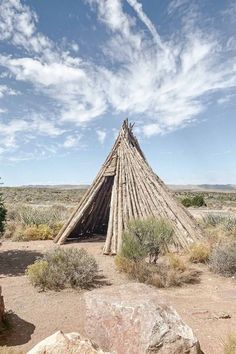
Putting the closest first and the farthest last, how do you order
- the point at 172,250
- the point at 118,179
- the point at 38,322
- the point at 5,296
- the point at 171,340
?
1. the point at 171,340
2. the point at 38,322
3. the point at 5,296
4. the point at 172,250
5. the point at 118,179

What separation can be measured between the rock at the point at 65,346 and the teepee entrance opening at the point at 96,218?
935 cm

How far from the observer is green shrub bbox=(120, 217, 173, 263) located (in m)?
8.41

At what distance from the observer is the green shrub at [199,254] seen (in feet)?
30.1

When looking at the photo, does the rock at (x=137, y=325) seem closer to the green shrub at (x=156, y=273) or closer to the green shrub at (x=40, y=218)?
the green shrub at (x=156, y=273)

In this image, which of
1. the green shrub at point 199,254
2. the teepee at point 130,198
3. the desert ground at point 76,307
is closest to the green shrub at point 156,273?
the desert ground at point 76,307

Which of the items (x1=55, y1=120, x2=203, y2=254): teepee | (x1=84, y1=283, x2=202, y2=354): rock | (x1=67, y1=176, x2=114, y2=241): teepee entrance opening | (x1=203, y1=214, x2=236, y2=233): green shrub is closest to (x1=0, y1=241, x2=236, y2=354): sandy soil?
(x1=84, y1=283, x2=202, y2=354): rock

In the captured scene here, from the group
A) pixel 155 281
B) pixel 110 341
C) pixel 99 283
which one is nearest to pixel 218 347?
pixel 110 341

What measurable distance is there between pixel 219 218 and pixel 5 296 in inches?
417

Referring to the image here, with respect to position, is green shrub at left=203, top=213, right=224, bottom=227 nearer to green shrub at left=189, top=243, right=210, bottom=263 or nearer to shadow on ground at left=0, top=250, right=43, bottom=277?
green shrub at left=189, top=243, right=210, bottom=263

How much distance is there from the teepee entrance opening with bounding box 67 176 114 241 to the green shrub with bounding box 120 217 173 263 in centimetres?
400

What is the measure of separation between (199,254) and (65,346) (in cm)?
635

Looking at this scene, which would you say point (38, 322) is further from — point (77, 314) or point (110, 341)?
point (110, 341)

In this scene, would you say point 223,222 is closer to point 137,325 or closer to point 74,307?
point 74,307

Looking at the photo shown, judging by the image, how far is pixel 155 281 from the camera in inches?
295
